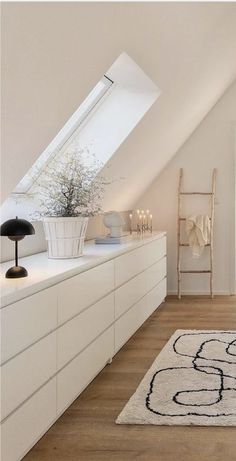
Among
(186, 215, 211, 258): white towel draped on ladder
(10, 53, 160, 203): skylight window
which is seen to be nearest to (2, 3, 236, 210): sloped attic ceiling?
(10, 53, 160, 203): skylight window

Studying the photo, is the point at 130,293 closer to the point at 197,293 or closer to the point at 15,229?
the point at 15,229

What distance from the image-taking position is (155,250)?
16.7ft

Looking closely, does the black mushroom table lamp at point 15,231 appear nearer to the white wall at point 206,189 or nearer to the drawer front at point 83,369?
the drawer front at point 83,369

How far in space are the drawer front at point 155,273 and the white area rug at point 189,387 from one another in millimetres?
790

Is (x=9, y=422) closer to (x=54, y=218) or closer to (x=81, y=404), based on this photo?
(x=81, y=404)

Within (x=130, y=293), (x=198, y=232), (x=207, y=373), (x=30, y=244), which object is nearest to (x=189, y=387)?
(x=207, y=373)

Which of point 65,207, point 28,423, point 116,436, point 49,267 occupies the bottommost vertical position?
point 116,436

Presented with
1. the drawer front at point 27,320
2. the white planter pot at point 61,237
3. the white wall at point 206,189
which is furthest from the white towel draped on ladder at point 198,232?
the drawer front at point 27,320

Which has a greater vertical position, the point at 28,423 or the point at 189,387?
the point at 28,423

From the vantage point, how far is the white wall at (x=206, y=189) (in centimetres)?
609

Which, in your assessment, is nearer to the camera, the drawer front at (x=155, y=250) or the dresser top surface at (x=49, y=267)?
the dresser top surface at (x=49, y=267)

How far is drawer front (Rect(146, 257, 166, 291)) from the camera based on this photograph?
4.82 meters

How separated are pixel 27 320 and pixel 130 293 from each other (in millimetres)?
1970

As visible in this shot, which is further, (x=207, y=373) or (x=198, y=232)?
(x=198, y=232)
